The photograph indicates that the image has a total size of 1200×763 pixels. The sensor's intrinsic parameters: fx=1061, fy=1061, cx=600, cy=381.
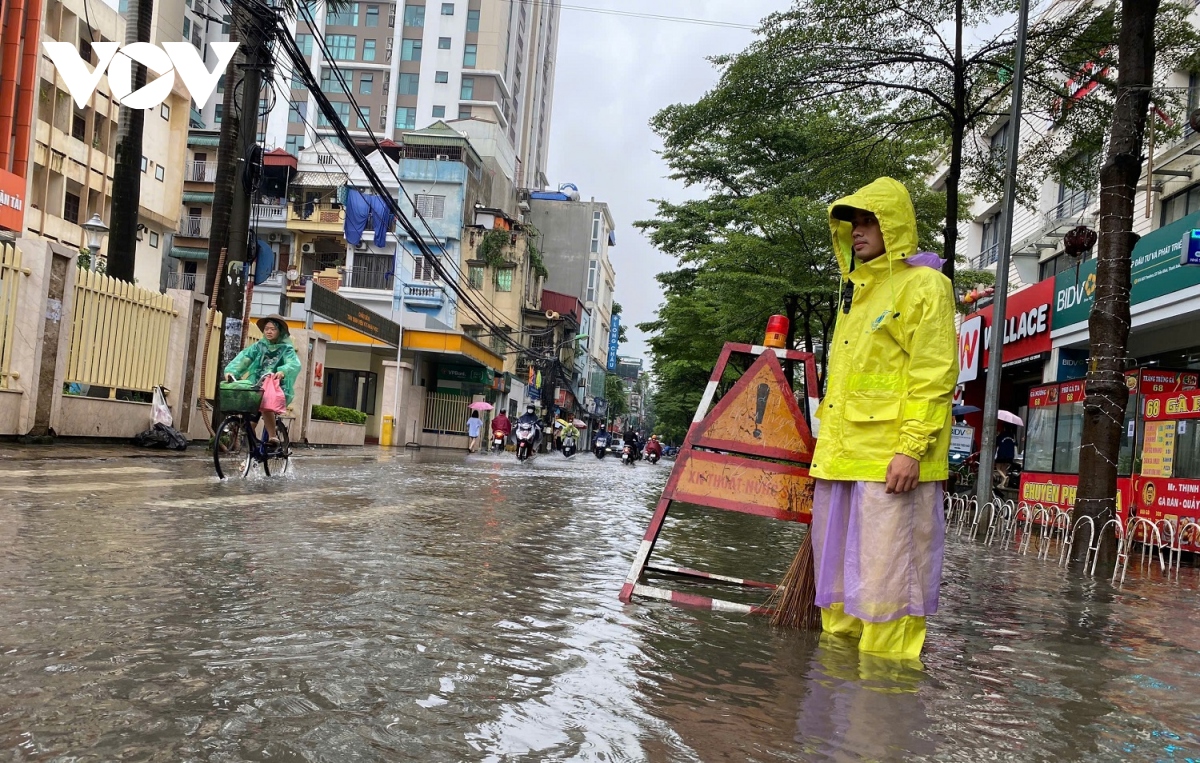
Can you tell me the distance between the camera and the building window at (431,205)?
49.9m

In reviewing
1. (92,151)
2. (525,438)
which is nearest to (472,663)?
(525,438)

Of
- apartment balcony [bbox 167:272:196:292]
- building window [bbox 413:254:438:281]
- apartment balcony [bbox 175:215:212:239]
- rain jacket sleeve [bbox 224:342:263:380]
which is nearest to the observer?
rain jacket sleeve [bbox 224:342:263:380]

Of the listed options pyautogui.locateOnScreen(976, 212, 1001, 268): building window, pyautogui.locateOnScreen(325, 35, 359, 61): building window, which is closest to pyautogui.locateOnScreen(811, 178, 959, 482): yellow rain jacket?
pyautogui.locateOnScreen(976, 212, 1001, 268): building window

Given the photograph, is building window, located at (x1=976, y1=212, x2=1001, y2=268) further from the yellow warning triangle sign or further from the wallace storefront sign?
the yellow warning triangle sign

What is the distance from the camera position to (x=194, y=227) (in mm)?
50031

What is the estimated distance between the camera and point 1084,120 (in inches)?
604

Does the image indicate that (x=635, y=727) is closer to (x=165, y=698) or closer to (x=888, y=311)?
(x=165, y=698)

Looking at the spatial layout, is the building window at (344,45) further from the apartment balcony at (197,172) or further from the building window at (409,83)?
the apartment balcony at (197,172)

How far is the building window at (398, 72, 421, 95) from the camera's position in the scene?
76438 mm

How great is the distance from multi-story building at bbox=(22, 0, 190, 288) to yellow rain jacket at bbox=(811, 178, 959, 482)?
29.4 meters

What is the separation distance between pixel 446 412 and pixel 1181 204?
31.6 meters

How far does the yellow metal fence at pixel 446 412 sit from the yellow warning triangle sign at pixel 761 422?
132 feet

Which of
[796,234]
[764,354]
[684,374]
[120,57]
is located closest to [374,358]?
[684,374]

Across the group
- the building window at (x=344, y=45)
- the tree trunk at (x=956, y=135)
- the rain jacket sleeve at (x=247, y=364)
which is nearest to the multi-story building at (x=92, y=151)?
the rain jacket sleeve at (x=247, y=364)
